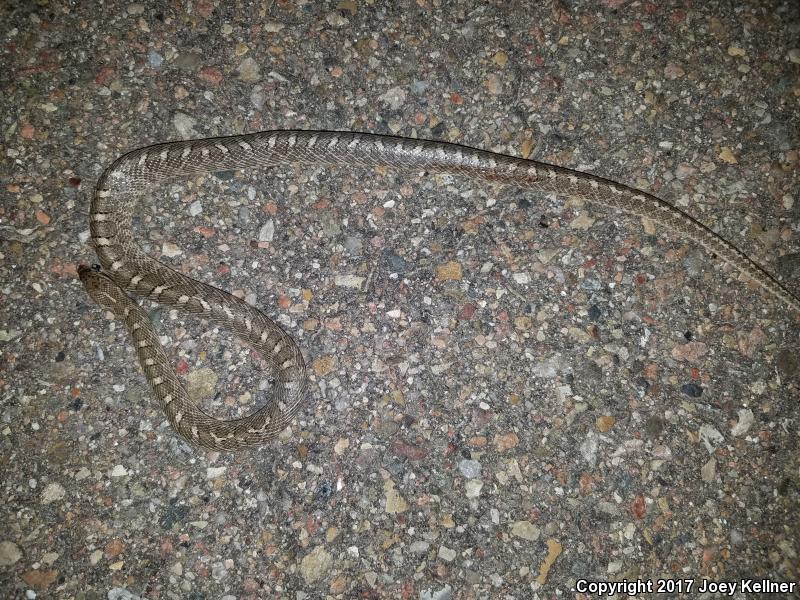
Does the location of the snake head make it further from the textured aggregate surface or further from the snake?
the textured aggregate surface

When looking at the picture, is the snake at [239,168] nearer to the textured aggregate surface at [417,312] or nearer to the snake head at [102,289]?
the snake head at [102,289]

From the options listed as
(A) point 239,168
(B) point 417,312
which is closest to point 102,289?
(A) point 239,168

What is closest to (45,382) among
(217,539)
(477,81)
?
(217,539)

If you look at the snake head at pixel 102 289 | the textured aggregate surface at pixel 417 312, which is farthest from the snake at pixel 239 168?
the textured aggregate surface at pixel 417 312

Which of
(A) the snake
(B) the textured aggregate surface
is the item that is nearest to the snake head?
(A) the snake

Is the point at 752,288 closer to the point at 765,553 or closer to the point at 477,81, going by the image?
the point at 765,553
